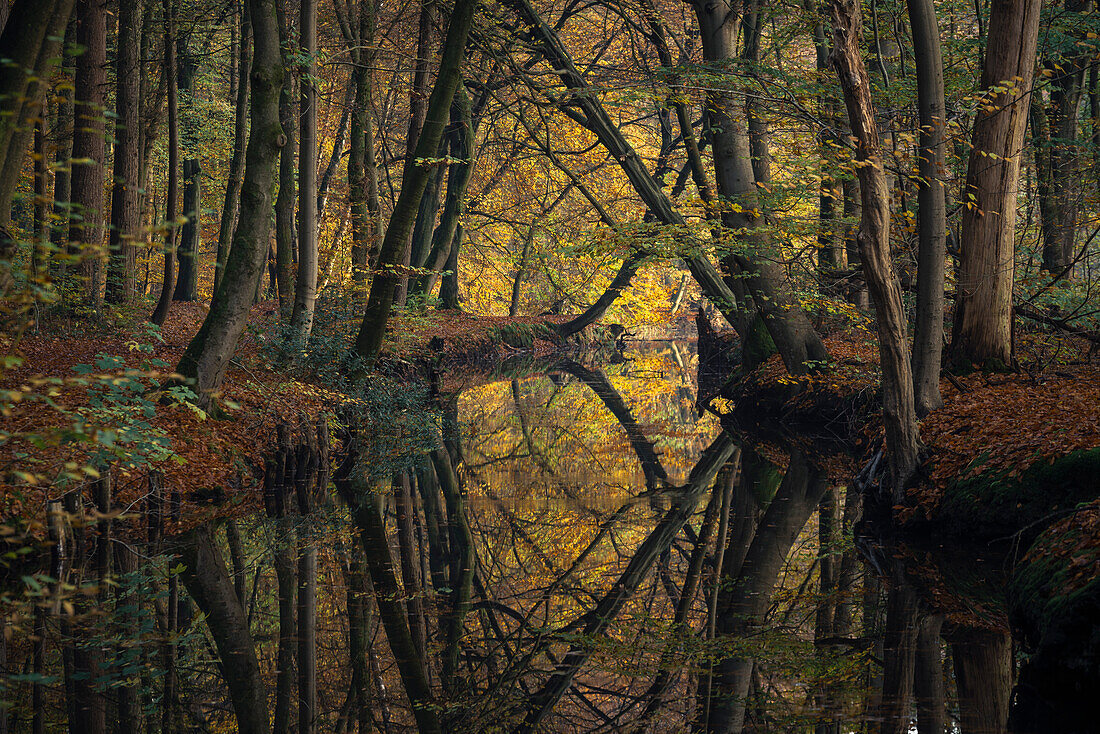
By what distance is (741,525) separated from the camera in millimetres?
9453

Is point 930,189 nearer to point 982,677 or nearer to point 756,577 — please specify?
point 756,577

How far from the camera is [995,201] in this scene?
10.7 meters

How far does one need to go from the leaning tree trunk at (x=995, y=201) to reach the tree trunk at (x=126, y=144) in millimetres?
12707

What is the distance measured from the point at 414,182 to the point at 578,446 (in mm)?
5061

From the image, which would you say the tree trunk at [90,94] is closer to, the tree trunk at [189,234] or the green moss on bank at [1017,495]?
the tree trunk at [189,234]

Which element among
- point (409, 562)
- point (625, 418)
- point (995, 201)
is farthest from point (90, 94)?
point (995, 201)

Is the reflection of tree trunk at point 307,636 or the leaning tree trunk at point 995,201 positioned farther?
the leaning tree trunk at point 995,201

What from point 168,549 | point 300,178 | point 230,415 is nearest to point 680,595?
point 168,549

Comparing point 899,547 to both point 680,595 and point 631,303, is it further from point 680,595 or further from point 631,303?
point 631,303

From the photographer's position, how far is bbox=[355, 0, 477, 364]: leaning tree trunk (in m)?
12.9

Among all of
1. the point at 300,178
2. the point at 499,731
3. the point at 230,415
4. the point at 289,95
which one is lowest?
the point at 499,731

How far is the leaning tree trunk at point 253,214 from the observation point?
1065 centimetres

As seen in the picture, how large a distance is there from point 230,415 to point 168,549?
313cm

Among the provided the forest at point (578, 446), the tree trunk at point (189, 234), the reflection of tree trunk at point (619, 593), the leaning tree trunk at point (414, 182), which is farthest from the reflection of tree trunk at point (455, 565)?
the tree trunk at point (189, 234)
